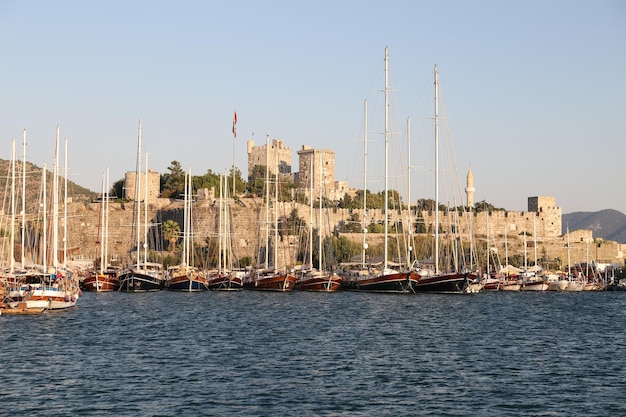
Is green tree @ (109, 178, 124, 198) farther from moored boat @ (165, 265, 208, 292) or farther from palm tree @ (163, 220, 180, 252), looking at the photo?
moored boat @ (165, 265, 208, 292)

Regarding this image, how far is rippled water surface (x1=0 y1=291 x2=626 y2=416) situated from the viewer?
726 inches

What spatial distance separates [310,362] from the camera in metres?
23.5

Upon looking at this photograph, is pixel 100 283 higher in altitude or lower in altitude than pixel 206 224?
lower

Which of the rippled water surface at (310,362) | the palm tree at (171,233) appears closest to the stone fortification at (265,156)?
the palm tree at (171,233)

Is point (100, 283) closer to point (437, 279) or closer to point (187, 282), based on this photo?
point (187, 282)

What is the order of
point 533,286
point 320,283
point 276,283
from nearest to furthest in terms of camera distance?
1. point 320,283
2. point 276,283
3. point 533,286

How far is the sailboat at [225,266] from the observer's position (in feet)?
167

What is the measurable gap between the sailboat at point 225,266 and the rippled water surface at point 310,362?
11.2 m

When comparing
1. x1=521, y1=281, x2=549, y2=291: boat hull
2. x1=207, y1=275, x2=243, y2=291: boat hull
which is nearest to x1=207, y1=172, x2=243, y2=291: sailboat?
A: x1=207, y1=275, x2=243, y2=291: boat hull

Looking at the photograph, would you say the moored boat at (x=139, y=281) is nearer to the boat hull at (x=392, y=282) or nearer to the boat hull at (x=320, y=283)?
the boat hull at (x=320, y=283)

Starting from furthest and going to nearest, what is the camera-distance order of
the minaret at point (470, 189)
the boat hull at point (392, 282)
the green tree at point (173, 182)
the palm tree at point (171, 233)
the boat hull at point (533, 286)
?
the minaret at point (470, 189)
the green tree at point (173, 182)
the boat hull at point (533, 286)
the palm tree at point (171, 233)
the boat hull at point (392, 282)

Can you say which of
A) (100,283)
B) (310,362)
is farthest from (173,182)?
(310,362)

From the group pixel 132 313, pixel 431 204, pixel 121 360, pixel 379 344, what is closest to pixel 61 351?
pixel 121 360

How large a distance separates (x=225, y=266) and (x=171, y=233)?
7195mm
